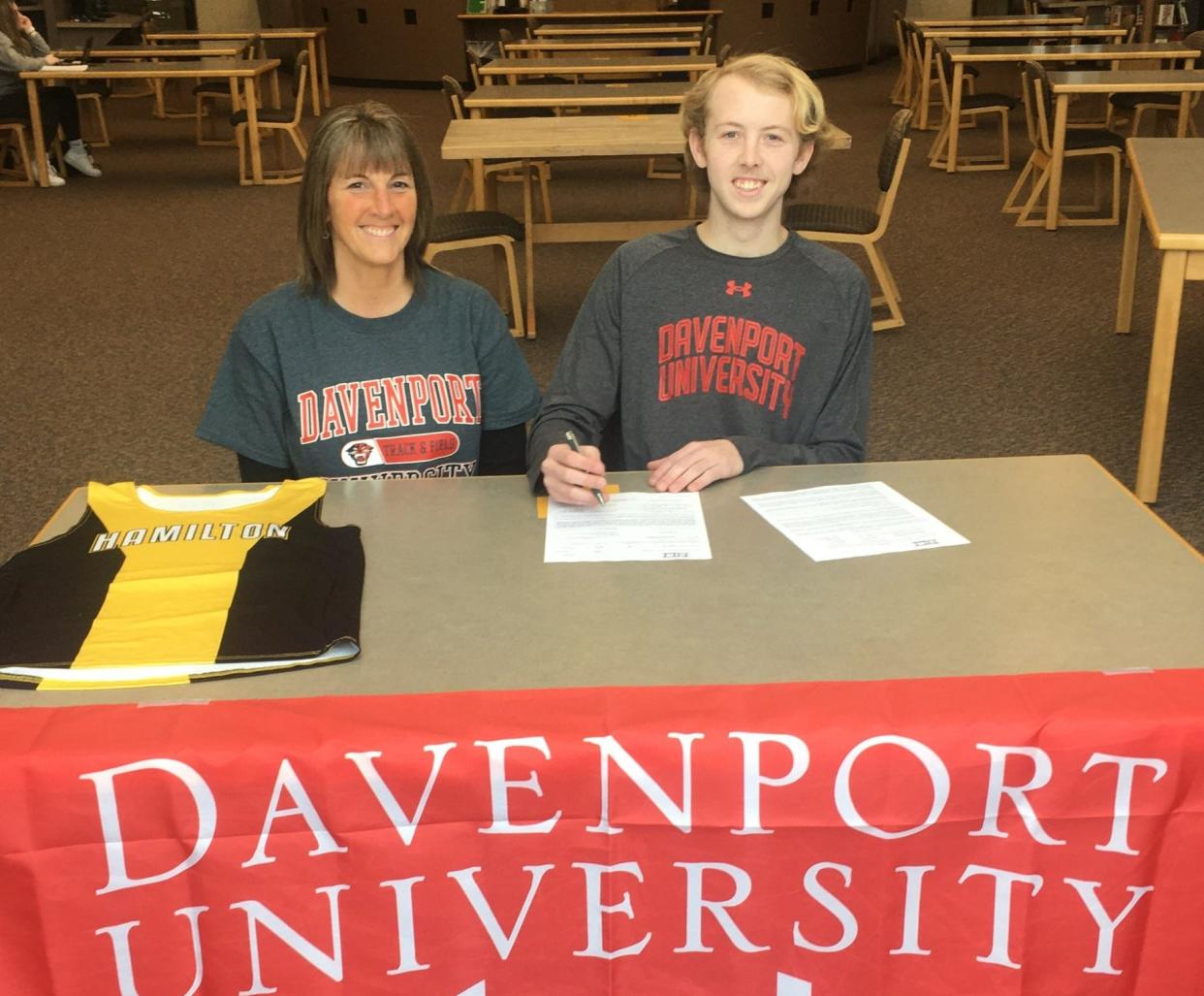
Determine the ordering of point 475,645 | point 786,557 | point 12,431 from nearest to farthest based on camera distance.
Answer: point 475,645, point 786,557, point 12,431

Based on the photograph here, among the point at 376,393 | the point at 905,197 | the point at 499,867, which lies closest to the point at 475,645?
the point at 499,867

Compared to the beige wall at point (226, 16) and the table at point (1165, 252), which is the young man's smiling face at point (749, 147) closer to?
the table at point (1165, 252)

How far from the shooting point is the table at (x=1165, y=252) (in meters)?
2.98

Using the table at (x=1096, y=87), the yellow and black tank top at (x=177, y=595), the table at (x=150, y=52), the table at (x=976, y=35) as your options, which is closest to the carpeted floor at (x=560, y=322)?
the table at (x=1096, y=87)

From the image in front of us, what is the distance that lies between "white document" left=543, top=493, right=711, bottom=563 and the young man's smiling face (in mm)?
496

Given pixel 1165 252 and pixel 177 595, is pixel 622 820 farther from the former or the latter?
pixel 1165 252

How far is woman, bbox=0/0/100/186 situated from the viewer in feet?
23.5

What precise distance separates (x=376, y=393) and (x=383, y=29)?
11.1m

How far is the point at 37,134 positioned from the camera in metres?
7.54

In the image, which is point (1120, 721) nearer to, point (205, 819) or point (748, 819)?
point (748, 819)

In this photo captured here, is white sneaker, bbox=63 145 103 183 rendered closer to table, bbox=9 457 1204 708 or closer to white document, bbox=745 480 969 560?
table, bbox=9 457 1204 708

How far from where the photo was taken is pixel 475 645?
124 centimetres

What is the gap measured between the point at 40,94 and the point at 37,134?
230mm

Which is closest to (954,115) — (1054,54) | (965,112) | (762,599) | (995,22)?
(965,112)
